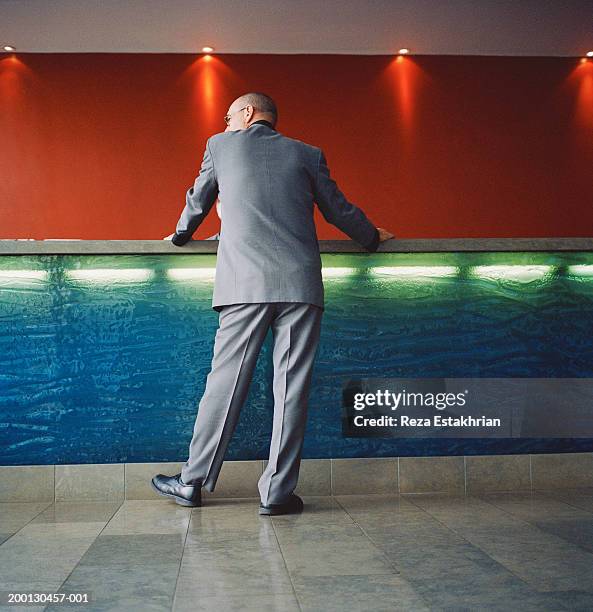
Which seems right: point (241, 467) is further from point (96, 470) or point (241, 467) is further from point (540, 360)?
point (540, 360)

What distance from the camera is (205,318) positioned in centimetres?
268

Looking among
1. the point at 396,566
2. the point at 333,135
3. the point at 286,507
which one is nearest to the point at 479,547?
the point at 396,566

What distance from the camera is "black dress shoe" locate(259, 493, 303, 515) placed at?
234cm

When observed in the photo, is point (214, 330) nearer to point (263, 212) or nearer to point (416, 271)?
point (263, 212)

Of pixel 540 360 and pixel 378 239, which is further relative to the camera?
pixel 540 360

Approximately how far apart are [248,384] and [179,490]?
423 mm

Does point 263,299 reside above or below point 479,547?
above

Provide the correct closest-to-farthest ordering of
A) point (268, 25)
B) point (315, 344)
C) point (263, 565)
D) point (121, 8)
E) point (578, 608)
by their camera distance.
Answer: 1. point (578, 608)
2. point (263, 565)
3. point (315, 344)
4. point (121, 8)
5. point (268, 25)

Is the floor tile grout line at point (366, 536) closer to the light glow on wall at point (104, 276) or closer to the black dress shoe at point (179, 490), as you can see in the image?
the black dress shoe at point (179, 490)

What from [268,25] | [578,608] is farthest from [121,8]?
[578,608]

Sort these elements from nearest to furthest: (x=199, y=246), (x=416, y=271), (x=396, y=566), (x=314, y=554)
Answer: (x=396, y=566) < (x=314, y=554) < (x=199, y=246) < (x=416, y=271)

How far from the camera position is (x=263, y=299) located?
2.34 metres

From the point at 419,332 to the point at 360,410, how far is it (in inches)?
14.1

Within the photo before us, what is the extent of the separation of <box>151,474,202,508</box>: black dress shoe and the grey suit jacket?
594mm
